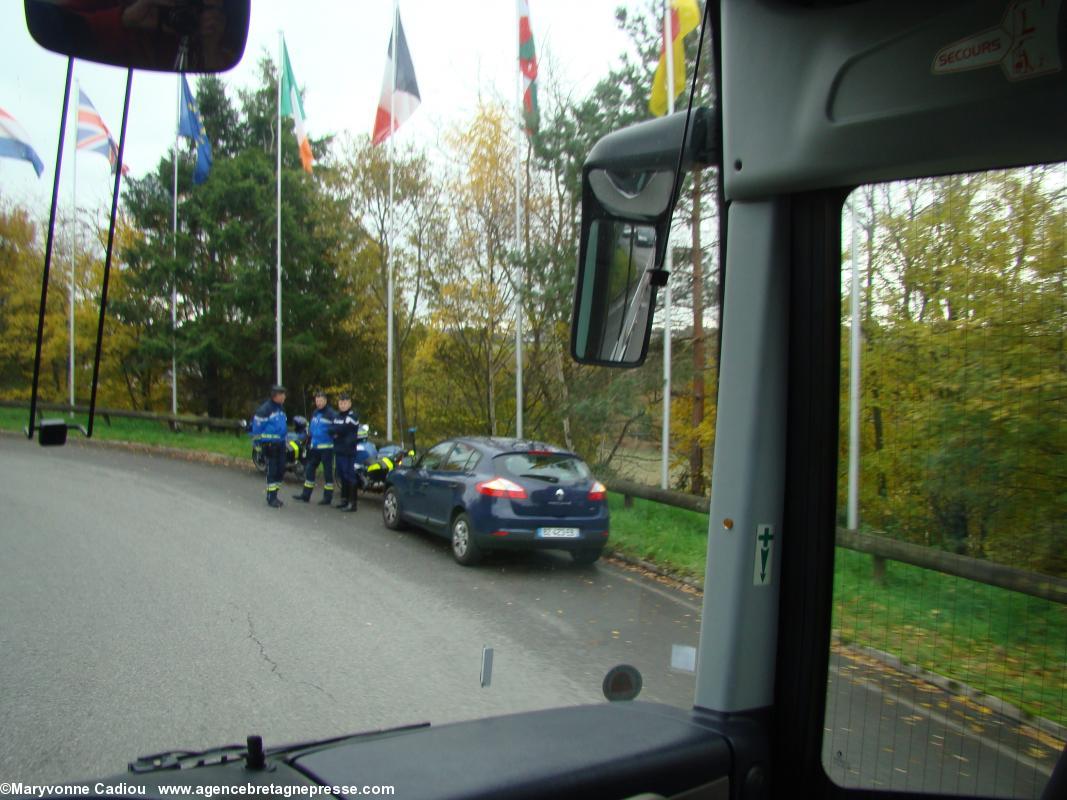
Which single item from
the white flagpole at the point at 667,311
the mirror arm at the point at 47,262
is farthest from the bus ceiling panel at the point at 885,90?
the mirror arm at the point at 47,262

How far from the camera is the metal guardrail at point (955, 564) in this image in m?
1.63

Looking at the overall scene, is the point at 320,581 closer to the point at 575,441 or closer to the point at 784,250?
the point at 575,441

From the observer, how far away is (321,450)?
43.1 feet

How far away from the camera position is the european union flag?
6.64ft

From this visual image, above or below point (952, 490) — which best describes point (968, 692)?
below

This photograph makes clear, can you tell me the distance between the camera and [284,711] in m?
4.14

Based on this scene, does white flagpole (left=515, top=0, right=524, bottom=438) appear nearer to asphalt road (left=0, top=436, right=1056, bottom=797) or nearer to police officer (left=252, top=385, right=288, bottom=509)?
asphalt road (left=0, top=436, right=1056, bottom=797)

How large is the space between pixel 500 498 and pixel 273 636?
2.10 metres

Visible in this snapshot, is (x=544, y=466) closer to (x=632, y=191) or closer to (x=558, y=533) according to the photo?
(x=558, y=533)

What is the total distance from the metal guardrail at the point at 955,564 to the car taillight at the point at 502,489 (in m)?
4.59

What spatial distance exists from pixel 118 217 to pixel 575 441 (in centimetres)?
298

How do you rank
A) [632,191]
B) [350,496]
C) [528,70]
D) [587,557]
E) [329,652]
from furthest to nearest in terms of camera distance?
1. [350,496]
2. [329,652]
3. [587,557]
4. [528,70]
5. [632,191]

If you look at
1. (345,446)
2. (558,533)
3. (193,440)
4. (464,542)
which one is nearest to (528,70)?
(558,533)

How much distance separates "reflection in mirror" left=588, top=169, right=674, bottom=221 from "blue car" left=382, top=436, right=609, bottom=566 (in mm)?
1917
